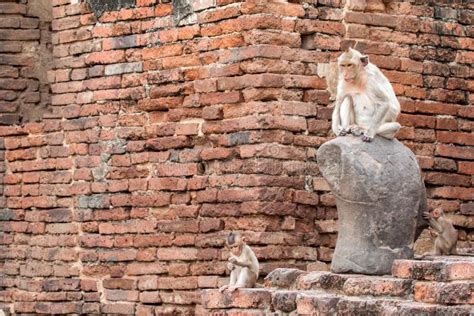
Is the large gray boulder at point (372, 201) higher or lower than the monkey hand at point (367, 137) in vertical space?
Result: lower

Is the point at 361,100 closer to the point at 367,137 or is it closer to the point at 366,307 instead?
the point at 367,137

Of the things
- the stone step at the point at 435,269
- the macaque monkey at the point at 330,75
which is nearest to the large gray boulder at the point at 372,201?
the stone step at the point at 435,269

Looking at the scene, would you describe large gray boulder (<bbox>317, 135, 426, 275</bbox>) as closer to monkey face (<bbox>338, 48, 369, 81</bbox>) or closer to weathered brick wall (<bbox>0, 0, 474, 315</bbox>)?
monkey face (<bbox>338, 48, 369, 81</bbox>)

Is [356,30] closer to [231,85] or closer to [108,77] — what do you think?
[231,85]

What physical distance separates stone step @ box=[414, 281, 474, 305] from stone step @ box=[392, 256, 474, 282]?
7cm

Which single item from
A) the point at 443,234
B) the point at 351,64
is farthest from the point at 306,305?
the point at 351,64

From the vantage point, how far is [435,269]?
1148 centimetres

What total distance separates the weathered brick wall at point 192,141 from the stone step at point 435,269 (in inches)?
90.6

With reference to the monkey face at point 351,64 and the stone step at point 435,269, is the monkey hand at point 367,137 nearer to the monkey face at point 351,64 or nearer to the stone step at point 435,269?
the monkey face at point 351,64

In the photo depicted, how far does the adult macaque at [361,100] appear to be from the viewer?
12.7 metres

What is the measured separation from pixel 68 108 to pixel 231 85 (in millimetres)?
1995

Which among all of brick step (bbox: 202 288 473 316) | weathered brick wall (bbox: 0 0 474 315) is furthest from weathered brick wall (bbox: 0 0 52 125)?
brick step (bbox: 202 288 473 316)

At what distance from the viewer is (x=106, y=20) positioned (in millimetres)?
15281

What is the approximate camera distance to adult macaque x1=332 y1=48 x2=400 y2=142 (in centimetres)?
1273
